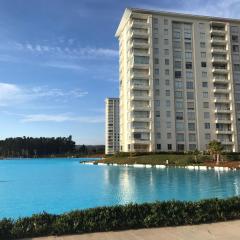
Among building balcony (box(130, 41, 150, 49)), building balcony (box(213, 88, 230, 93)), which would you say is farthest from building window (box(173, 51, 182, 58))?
building balcony (box(213, 88, 230, 93))

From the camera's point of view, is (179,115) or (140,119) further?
(179,115)

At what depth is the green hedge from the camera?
988 cm

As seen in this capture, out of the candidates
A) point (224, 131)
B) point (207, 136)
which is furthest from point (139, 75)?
point (224, 131)

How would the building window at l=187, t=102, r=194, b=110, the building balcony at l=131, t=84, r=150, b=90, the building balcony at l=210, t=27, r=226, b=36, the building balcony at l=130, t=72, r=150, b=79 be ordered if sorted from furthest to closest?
the building balcony at l=210, t=27, r=226, b=36 < the building window at l=187, t=102, r=194, b=110 < the building balcony at l=130, t=72, r=150, b=79 < the building balcony at l=131, t=84, r=150, b=90

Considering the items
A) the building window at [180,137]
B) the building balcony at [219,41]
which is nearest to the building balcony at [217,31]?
the building balcony at [219,41]

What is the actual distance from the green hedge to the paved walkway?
1.19 ft

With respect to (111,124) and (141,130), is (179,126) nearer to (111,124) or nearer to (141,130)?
(141,130)

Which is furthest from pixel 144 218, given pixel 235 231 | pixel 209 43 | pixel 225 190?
pixel 209 43

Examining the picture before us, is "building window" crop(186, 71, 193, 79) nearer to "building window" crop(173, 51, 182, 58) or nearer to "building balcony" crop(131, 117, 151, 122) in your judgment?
"building window" crop(173, 51, 182, 58)

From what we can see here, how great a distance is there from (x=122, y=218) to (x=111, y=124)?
170 m

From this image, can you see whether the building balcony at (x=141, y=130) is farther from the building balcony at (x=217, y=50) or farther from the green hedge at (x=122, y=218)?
the green hedge at (x=122, y=218)

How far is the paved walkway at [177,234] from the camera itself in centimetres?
952

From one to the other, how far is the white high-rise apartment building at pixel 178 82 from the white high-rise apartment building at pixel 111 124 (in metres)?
80.2

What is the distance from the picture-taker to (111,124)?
181 meters
